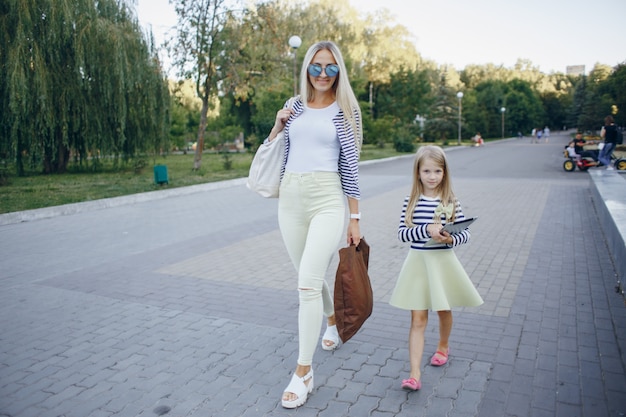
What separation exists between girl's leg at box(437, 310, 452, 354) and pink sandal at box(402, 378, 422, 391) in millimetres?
482

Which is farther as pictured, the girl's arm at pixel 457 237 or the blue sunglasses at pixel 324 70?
the blue sunglasses at pixel 324 70

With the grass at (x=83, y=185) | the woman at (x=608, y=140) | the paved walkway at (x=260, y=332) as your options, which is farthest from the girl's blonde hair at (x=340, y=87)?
the woman at (x=608, y=140)

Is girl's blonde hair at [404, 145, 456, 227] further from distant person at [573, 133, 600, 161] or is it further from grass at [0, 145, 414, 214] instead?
distant person at [573, 133, 600, 161]

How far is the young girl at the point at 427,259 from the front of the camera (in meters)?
3.10

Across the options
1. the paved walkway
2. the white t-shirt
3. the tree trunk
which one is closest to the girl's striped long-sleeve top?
the white t-shirt

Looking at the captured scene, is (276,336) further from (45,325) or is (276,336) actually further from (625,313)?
(625,313)

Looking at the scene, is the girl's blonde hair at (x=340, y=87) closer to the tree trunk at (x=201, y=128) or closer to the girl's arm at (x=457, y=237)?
the girl's arm at (x=457, y=237)

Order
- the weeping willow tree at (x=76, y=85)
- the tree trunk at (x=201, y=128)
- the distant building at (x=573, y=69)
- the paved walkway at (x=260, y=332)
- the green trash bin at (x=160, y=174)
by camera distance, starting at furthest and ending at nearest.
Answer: the distant building at (x=573, y=69) → the tree trunk at (x=201, y=128) → the green trash bin at (x=160, y=174) → the weeping willow tree at (x=76, y=85) → the paved walkway at (x=260, y=332)

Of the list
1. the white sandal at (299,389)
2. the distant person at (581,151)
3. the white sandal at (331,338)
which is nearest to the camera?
the white sandal at (299,389)

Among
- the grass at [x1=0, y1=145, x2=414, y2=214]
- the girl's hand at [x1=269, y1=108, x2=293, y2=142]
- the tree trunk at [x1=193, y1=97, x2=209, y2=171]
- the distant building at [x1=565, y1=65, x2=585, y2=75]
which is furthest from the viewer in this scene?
the distant building at [x1=565, y1=65, x2=585, y2=75]

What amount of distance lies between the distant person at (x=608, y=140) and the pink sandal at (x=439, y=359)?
15.7m

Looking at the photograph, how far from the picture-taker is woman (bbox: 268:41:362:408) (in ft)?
9.92

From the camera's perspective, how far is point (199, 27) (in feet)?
60.4

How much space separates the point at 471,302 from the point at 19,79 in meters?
14.2
